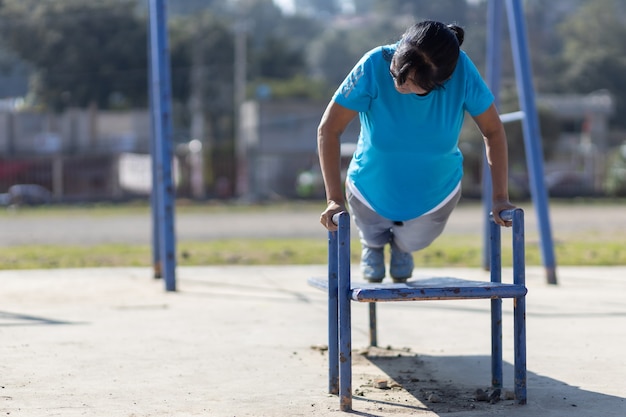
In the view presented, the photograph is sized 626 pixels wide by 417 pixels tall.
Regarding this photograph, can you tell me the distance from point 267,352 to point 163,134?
2800 millimetres

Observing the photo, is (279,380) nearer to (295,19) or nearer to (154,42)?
(154,42)

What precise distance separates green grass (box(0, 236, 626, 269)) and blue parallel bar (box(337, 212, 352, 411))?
224 inches

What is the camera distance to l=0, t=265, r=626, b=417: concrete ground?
3654mm

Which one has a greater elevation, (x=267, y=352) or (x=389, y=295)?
(x=389, y=295)

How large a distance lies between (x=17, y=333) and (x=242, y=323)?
1.24 m

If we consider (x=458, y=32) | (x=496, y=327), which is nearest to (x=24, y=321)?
(x=496, y=327)

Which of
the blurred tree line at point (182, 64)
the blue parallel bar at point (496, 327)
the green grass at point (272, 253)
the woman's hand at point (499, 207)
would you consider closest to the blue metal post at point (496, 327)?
the blue parallel bar at point (496, 327)

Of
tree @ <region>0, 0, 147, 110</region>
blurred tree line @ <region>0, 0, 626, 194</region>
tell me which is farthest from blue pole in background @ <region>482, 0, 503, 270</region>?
tree @ <region>0, 0, 147, 110</region>

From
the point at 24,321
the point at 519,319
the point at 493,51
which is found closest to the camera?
the point at 519,319

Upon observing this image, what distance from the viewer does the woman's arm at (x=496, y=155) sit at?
12.9ft

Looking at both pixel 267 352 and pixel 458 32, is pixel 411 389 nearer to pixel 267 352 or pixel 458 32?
pixel 267 352

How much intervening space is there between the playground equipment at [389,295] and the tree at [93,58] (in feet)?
163

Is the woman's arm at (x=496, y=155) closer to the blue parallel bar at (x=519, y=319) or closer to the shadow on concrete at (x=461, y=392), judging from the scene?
the blue parallel bar at (x=519, y=319)

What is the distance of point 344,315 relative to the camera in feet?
11.5
